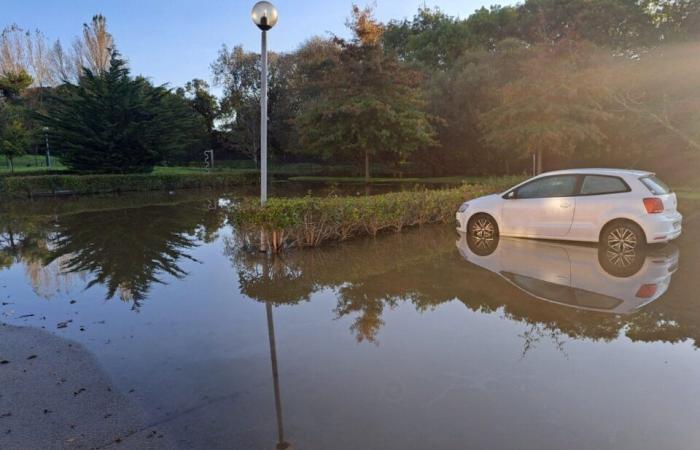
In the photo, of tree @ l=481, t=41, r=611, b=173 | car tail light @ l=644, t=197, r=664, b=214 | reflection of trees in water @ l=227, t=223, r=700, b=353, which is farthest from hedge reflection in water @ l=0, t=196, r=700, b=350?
tree @ l=481, t=41, r=611, b=173

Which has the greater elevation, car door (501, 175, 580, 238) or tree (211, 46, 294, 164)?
tree (211, 46, 294, 164)

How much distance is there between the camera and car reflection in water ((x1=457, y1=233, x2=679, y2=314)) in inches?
243

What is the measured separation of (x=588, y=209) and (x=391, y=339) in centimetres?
575

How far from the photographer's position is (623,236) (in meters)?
8.58

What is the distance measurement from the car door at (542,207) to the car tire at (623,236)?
26.2 inches

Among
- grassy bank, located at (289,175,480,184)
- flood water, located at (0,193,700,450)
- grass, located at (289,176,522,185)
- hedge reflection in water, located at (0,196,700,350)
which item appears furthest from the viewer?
grassy bank, located at (289,175,480,184)

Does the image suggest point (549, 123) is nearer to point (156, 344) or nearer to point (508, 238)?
point (508, 238)

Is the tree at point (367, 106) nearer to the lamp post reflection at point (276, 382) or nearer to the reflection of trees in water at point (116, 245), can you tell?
the reflection of trees in water at point (116, 245)

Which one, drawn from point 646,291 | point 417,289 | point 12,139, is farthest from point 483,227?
point 12,139

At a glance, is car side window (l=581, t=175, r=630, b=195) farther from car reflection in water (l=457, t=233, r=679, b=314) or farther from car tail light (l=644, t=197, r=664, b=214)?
car reflection in water (l=457, t=233, r=679, b=314)

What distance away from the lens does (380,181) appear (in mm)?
27891

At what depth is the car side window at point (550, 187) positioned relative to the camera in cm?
905

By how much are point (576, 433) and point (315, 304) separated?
3.65 m

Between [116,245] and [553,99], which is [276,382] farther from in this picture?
[553,99]
